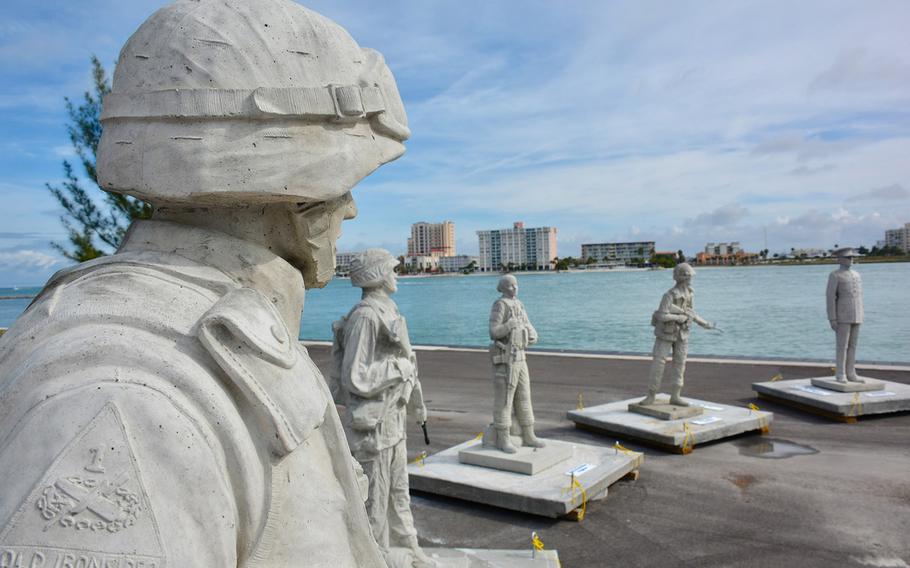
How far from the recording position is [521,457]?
24.7 feet

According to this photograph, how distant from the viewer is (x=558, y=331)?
2645cm

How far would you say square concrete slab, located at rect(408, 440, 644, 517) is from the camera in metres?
6.69

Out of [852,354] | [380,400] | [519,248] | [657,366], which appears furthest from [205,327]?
[519,248]

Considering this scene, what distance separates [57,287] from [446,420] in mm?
9641

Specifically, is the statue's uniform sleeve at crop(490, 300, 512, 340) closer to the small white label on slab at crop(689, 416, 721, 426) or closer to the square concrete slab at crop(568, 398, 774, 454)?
the square concrete slab at crop(568, 398, 774, 454)

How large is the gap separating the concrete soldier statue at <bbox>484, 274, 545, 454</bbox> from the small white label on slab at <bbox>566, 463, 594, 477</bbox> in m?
0.63

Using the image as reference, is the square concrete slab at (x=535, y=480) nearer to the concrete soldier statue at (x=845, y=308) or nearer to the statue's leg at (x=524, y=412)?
the statue's leg at (x=524, y=412)

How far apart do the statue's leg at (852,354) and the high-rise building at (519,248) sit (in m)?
83.5

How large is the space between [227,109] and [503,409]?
22.7 ft

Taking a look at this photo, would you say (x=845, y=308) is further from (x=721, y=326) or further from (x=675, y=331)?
(x=721, y=326)

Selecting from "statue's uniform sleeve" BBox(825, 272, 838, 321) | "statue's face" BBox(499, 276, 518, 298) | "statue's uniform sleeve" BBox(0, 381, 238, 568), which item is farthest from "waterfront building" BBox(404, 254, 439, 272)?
"statue's uniform sleeve" BBox(0, 381, 238, 568)

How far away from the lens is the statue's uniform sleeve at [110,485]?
33.2 inches

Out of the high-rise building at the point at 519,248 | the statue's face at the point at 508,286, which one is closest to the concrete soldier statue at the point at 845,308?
the statue's face at the point at 508,286

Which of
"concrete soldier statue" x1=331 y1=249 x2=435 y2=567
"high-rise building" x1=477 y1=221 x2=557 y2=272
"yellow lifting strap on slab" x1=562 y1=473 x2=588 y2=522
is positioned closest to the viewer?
"concrete soldier statue" x1=331 y1=249 x2=435 y2=567
